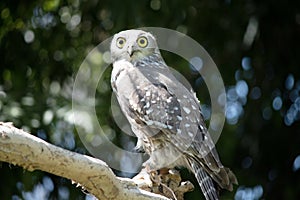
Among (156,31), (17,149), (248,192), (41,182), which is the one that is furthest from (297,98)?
(17,149)

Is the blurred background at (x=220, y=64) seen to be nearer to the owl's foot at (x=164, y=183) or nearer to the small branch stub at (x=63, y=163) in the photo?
the owl's foot at (x=164, y=183)

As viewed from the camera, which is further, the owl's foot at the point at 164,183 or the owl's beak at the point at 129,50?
the owl's beak at the point at 129,50

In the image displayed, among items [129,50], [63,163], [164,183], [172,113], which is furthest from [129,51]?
[63,163]

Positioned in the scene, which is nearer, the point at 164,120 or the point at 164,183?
the point at 164,183

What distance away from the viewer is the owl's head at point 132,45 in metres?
3.16

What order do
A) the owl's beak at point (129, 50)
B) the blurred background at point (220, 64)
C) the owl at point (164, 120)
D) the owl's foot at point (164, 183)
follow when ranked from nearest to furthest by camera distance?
the owl's foot at point (164, 183) → the owl at point (164, 120) → the owl's beak at point (129, 50) → the blurred background at point (220, 64)

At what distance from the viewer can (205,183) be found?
2.82 meters

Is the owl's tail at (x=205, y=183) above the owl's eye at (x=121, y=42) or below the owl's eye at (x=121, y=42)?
below

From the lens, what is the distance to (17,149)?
2061 mm

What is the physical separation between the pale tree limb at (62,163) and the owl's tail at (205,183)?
0.46m

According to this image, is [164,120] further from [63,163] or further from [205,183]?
[63,163]

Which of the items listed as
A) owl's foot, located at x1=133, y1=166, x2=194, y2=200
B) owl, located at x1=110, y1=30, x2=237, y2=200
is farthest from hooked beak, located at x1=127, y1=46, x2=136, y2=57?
owl's foot, located at x1=133, y1=166, x2=194, y2=200

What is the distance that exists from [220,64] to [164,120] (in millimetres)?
1363

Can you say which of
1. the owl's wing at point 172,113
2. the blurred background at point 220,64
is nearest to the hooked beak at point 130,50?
the owl's wing at point 172,113
